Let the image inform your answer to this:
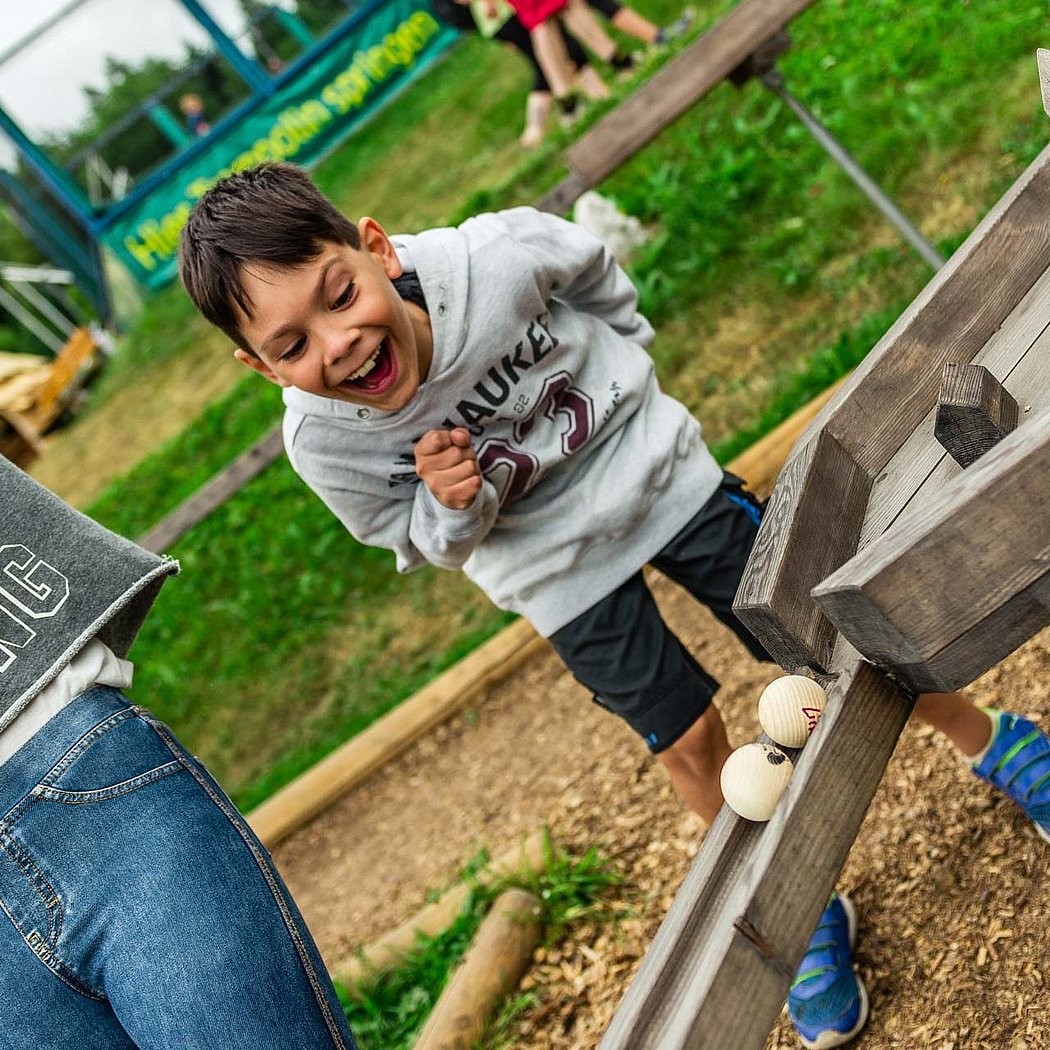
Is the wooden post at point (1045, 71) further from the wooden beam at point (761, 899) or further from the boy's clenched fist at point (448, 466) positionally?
the boy's clenched fist at point (448, 466)

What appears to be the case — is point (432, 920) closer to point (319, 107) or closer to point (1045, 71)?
point (1045, 71)

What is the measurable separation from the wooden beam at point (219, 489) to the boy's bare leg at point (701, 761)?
2.77m

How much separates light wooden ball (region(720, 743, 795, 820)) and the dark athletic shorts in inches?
36.0

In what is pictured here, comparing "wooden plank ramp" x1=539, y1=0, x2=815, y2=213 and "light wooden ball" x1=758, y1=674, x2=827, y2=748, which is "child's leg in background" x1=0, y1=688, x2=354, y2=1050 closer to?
"light wooden ball" x1=758, y1=674, x2=827, y2=748

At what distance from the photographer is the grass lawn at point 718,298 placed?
491 centimetres

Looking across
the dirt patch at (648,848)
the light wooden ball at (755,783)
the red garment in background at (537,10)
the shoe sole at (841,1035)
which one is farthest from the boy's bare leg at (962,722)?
the red garment in background at (537,10)

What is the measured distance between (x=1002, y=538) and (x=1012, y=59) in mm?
4637

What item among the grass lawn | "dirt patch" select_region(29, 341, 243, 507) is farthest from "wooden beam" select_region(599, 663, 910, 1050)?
"dirt patch" select_region(29, 341, 243, 507)

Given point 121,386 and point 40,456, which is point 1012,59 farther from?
point 40,456

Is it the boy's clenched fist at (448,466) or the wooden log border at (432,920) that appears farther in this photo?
the wooden log border at (432,920)

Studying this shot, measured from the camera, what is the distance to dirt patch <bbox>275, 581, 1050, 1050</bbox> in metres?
2.33

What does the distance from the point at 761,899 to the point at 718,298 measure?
14.5ft

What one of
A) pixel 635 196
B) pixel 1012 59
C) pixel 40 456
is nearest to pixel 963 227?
pixel 1012 59

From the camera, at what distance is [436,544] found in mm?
2439
